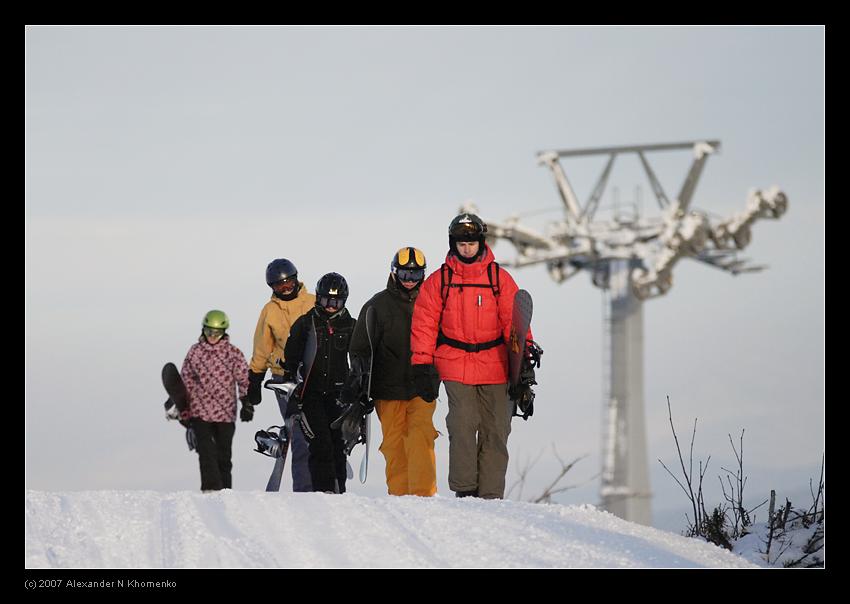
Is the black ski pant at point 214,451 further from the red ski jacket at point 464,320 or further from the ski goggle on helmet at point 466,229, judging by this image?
the ski goggle on helmet at point 466,229

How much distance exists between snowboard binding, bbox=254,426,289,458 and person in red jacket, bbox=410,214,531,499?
2066mm

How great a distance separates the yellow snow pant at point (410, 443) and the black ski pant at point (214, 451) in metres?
1.92

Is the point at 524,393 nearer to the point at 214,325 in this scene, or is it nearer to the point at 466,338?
the point at 466,338

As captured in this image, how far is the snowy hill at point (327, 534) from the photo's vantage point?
7.04 meters

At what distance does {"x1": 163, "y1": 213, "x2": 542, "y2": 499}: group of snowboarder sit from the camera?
9.43m

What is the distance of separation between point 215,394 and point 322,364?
145cm

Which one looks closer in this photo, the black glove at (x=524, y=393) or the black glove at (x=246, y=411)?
the black glove at (x=524, y=393)

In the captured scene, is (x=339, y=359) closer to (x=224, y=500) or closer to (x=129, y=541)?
(x=224, y=500)

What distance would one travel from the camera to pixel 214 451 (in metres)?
11.8

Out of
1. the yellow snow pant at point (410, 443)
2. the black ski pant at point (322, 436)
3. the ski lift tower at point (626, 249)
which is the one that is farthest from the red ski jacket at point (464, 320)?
the ski lift tower at point (626, 249)

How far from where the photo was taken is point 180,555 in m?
6.96

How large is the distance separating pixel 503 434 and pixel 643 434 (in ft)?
139

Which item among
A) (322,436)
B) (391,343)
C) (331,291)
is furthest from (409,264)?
(322,436)

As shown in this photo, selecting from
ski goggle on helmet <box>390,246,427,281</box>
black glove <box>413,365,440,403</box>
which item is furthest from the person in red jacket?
ski goggle on helmet <box>390,246,427,281</box>
